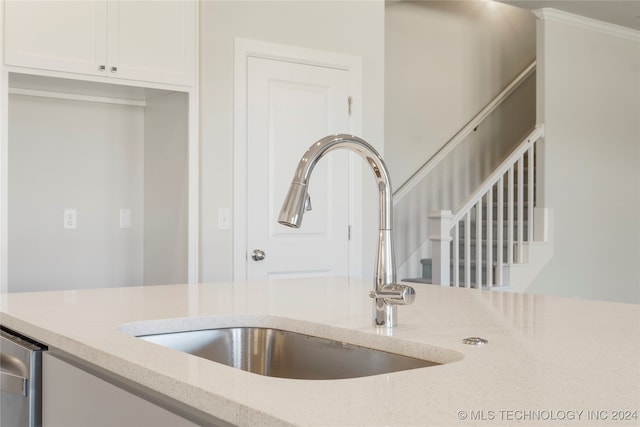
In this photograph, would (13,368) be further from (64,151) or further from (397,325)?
(64,151)

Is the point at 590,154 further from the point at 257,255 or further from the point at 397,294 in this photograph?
the point at 397,294

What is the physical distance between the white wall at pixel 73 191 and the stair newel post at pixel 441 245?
186 cm

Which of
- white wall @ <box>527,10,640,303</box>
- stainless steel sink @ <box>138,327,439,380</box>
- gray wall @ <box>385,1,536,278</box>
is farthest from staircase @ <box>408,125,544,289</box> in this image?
stainless steel sink @ <box>138,327,439,380</box>

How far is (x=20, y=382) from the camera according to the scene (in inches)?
61.6

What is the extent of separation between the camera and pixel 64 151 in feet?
12.3

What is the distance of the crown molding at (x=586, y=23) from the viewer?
17.9 feet

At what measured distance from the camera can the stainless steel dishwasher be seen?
1.55m

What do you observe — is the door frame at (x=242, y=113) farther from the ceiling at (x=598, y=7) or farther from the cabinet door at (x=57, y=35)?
the ceiling at (x=598, y=7)

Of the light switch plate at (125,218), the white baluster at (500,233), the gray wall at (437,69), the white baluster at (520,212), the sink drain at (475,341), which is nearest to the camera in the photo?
the sink drain at (475,341)

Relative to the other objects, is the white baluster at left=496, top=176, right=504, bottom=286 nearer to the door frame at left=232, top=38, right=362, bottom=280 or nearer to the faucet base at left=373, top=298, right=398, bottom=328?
the door frame at left=232, top=38, right=362, bottom=280

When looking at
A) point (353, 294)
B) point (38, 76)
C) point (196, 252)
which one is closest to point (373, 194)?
point (196, 252)

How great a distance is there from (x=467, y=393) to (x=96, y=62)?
2.81 m

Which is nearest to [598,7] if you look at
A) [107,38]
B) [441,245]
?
[441,245]

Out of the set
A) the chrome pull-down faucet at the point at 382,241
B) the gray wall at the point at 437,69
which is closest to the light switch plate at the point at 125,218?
the gray wall at the point at 437,69
